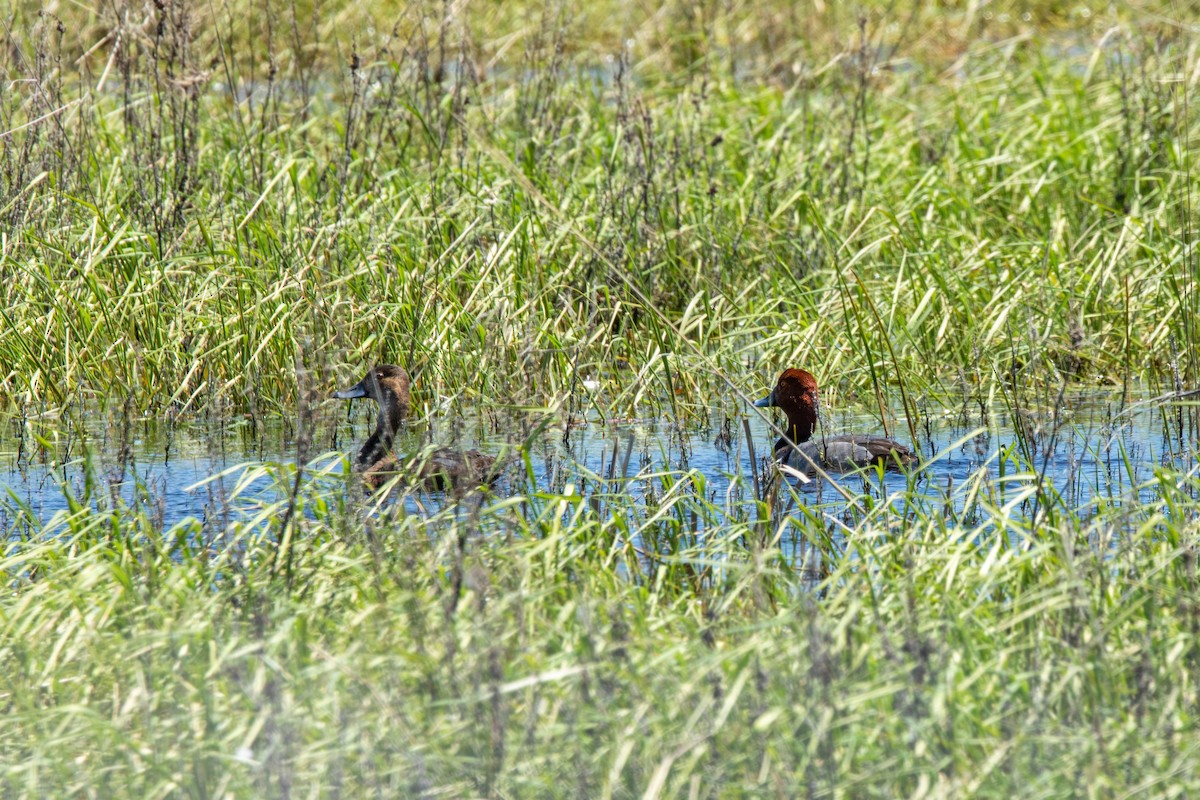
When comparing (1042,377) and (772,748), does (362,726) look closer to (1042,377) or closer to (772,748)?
(772,748)

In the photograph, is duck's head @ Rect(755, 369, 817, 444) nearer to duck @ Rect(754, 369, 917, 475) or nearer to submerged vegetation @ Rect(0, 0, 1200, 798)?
duck @ Rect(754, 369, 917, 475)

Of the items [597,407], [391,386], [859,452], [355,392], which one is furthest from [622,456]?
[355,392]

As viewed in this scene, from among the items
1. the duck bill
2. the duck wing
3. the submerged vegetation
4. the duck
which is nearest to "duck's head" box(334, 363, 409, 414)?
the duck bill

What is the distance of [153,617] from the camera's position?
3.50m

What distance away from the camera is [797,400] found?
6078 millimetres

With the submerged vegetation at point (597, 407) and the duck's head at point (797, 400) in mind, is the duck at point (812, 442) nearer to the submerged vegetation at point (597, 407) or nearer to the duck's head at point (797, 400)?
the duck's head at point (797, 400)

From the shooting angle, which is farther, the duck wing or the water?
the duck wing

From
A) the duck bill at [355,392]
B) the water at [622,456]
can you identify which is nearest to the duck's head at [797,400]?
the water at [622,456]

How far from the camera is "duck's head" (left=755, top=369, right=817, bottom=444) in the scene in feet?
19.8

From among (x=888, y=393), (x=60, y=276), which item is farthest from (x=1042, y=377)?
(x=60, y=276)

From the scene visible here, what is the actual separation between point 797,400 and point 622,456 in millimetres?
874

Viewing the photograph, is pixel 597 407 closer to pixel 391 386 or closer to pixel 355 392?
pixel 391 386

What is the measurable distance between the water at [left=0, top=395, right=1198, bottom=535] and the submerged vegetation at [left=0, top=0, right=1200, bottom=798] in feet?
0.19

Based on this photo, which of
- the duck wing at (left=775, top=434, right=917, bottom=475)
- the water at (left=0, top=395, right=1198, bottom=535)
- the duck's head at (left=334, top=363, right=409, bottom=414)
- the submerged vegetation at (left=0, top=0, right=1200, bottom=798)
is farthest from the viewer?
the duck's head at (left=334, top=363, right=409, bottom=414)
